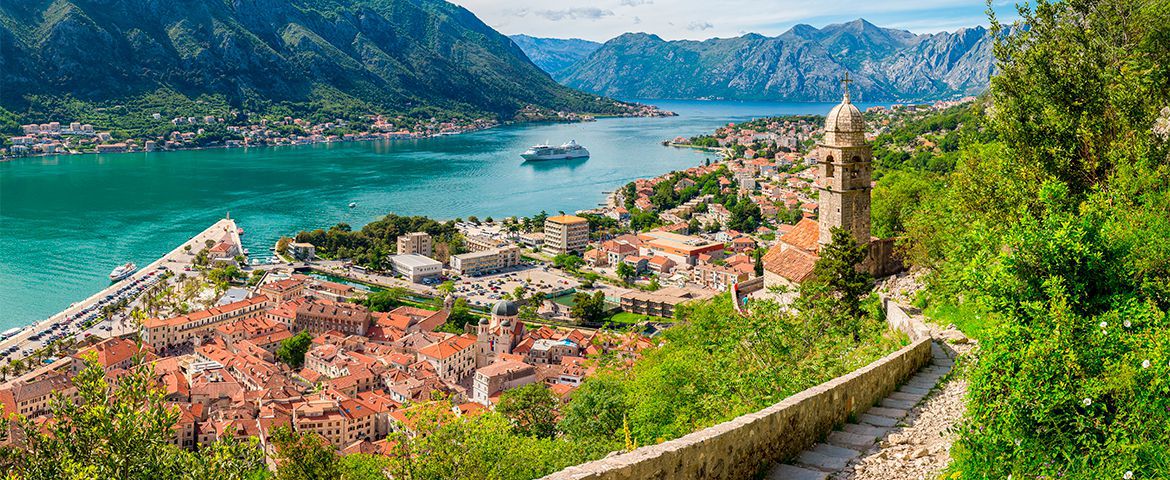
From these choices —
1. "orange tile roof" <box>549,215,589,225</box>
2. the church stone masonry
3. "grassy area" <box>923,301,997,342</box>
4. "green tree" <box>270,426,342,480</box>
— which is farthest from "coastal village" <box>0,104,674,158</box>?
"grassy area" <box>923,301,997,342</box>

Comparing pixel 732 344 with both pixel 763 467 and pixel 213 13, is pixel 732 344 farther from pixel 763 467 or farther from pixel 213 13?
pixel 213 13

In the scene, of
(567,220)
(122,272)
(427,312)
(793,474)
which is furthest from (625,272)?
(793,474)

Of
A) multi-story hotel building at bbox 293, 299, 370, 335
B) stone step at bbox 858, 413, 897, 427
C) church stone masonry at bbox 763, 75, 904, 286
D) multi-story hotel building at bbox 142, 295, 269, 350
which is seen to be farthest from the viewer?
multi-story hotel building at bbox 293, 299, 370, 335

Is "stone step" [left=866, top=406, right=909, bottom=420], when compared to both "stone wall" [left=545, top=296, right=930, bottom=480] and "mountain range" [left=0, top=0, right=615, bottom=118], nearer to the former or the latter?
"stone wall" [left=545, top=296, right=930, bottom=480]

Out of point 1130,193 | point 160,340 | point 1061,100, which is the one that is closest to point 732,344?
point 1130,193

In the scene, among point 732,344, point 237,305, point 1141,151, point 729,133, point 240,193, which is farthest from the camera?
point 729,133
